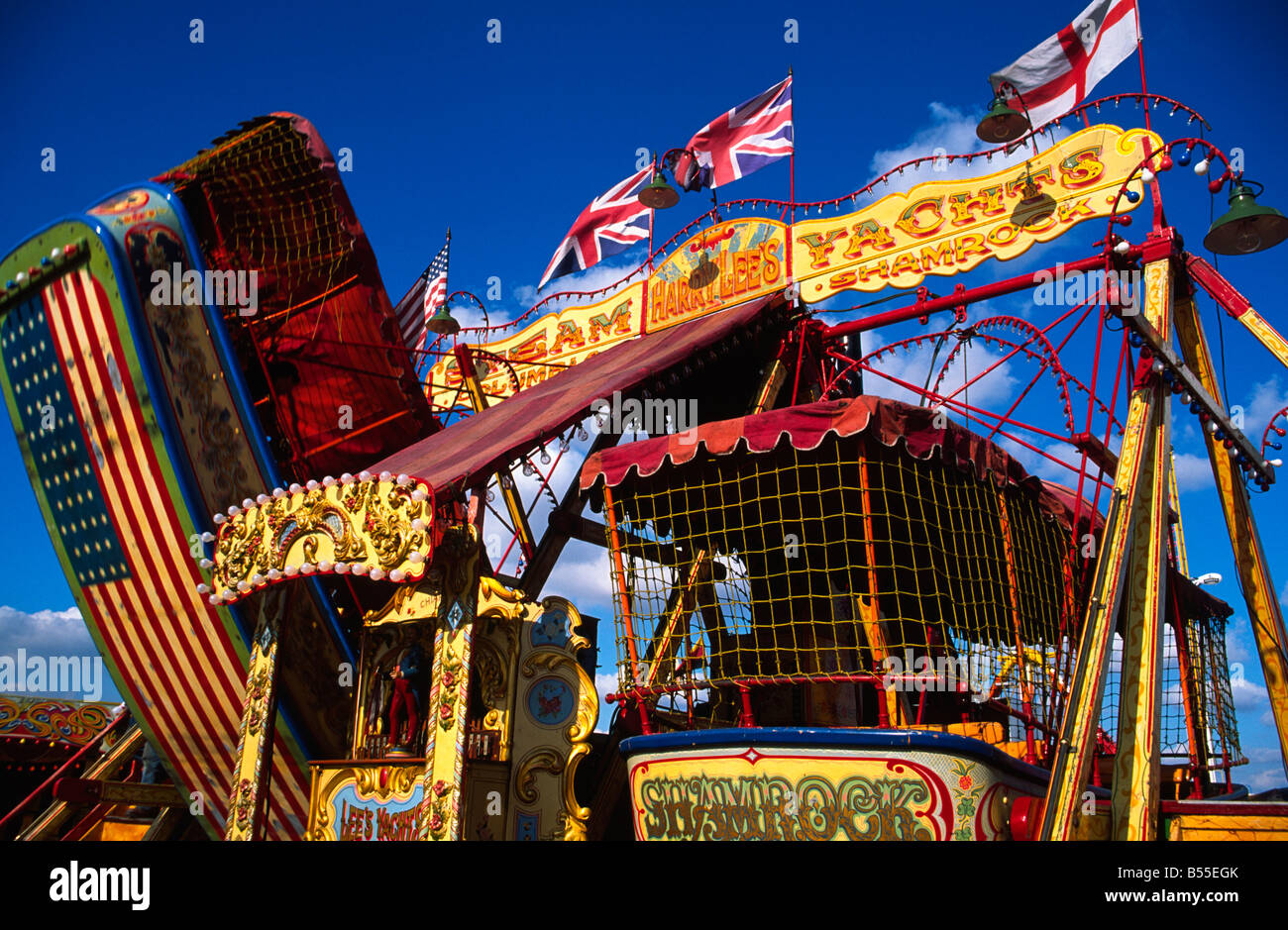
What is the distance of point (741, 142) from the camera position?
38.5ft

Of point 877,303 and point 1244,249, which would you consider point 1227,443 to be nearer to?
point 1244,249

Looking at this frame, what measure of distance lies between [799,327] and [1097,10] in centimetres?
397

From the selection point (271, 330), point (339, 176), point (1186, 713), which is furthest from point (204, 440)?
point (1186, 713)

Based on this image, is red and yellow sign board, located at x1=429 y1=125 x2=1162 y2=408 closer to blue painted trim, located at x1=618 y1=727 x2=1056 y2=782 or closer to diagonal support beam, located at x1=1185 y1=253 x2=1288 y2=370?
diagonal support beam, located at x1=1185 y1=253 x2=1288 y2=370

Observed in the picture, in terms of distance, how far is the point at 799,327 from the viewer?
10.9 meters

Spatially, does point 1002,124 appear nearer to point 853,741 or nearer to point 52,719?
point 853,741

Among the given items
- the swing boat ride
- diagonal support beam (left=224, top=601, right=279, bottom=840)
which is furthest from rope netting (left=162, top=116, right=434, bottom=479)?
diagonal support beam (left=224, top=601, right=279, bottom=840)

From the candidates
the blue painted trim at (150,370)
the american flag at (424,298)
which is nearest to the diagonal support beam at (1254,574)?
the blue painted trim at (150,370)

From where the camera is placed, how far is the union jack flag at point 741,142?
11477 millimetres

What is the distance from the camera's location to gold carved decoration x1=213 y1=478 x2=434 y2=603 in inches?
296

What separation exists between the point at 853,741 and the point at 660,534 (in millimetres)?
2453

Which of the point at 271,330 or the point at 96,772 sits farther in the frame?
the point at 96,772

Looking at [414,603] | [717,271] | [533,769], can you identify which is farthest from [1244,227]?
[414,603]
